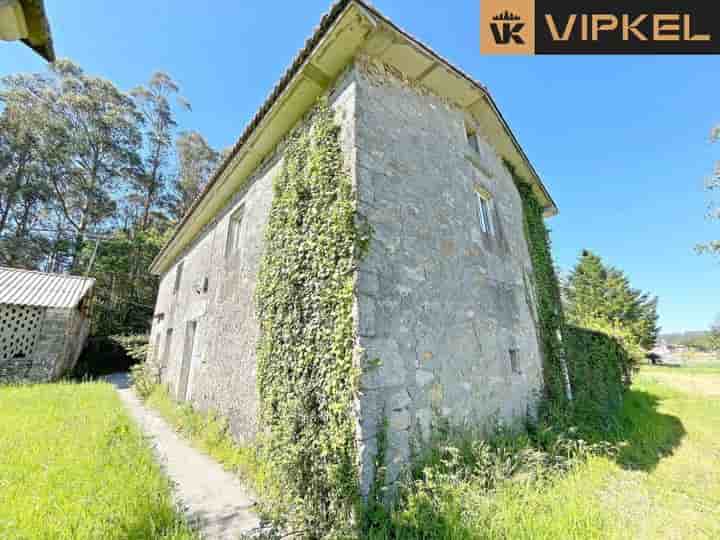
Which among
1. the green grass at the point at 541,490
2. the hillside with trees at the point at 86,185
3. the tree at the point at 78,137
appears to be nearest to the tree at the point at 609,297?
the green grass at the point at 541,490

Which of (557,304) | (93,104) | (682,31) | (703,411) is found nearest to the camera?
(682,31)

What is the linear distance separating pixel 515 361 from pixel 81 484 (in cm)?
535

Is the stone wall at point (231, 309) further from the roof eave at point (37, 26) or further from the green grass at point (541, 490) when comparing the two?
the roof eave at point (37, 26)

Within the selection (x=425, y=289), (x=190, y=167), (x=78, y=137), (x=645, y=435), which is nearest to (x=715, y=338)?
(x=645, y=435)

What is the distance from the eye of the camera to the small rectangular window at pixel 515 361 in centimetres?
446

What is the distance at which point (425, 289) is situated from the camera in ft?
10.6

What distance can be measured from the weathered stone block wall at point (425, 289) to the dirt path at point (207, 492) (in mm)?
1487

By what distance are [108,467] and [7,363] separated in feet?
35.0

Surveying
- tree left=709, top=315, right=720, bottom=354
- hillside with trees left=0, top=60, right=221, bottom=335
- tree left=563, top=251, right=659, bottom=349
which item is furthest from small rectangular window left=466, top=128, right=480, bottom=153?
tree left=709, top=315, right=720, bottom=354

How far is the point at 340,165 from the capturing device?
3137 millimetres

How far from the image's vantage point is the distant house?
4.77 feet

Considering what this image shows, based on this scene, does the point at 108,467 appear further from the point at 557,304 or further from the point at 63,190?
the point at 63,190

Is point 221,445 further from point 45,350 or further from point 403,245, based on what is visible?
point 45,350

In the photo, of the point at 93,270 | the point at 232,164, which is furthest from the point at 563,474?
the point at 93,270
